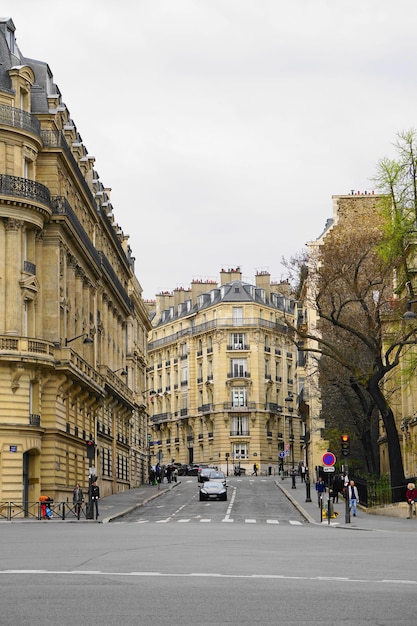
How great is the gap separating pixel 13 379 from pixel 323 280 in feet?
44.2

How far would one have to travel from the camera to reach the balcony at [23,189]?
45812 mm

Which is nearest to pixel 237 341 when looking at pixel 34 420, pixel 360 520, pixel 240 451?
pixel 240 451

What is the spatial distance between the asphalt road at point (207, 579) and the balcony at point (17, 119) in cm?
2234

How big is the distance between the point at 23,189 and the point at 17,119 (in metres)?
3.08

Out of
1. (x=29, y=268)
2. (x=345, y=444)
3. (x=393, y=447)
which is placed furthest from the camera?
(x=29, y=268)

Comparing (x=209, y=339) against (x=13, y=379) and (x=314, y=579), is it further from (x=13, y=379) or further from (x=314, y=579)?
(x=314, y=579)

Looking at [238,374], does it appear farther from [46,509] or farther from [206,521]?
[46,509]

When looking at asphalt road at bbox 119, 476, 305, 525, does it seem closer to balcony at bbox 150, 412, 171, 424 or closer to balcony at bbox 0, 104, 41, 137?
balcony at bbox 0, 104, 41, 137

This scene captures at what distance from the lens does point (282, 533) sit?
101 ft

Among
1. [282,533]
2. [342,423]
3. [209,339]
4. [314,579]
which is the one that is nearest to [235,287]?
A: [209,339]

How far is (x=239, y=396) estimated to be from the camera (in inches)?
4929

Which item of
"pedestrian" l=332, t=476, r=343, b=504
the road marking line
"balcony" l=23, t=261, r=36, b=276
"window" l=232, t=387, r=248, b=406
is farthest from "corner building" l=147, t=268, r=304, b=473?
the road marking line

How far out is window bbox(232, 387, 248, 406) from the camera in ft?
409

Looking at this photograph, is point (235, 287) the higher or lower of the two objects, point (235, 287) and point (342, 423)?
the higher
